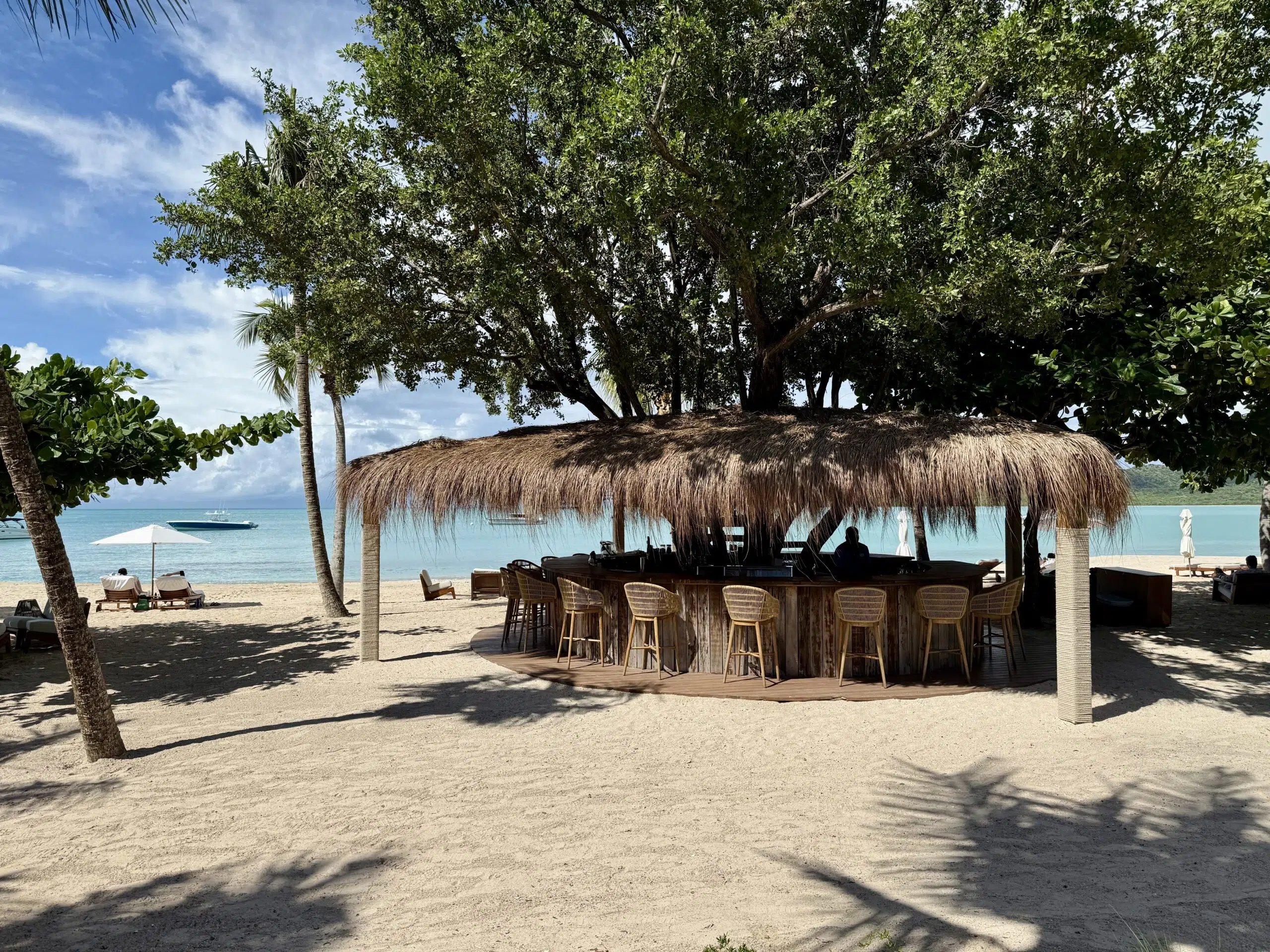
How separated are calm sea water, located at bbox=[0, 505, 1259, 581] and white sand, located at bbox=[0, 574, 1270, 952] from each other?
246 cm

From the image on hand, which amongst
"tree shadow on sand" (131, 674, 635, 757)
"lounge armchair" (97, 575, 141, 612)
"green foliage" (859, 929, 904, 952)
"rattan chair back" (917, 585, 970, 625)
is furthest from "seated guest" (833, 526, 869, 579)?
"lounge armchair" (97, 575, 141, 612)

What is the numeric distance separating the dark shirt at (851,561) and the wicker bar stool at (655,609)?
1973mm

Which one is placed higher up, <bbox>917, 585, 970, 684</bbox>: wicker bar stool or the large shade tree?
the large shade tree

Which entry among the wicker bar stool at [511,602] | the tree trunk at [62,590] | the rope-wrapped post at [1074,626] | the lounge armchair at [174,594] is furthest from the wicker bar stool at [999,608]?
the lounge armchair at [174,594]

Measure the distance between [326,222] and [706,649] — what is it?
6.88 meters

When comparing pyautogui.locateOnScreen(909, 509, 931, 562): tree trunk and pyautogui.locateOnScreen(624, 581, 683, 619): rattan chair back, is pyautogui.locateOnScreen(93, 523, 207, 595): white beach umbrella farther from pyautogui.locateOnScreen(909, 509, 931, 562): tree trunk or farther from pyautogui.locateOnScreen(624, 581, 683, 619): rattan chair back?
A: pyautogui.locateOnScreen(909, 509, 931, 562): tree trunk

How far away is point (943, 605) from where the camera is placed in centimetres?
838

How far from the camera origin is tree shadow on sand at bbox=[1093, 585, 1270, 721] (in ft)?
26.1

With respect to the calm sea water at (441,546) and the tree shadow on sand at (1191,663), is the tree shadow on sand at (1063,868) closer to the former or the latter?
the tree shadow on sand at (1191,663)

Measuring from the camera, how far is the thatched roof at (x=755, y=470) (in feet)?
25.3

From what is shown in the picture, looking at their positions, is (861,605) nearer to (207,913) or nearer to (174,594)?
(207,913)

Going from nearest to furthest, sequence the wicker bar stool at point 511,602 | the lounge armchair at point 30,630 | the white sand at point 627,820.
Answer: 1. the white sand at point 627,820
2. the wicker bar stool at point 511,602
3. the lounge armchair at point 30,630

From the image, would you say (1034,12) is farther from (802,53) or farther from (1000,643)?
(1000,643)

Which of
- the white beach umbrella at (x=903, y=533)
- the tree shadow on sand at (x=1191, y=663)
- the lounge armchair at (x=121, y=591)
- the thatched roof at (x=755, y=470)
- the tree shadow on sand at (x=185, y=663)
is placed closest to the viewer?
the thatched roof at (x=755, y=470)
